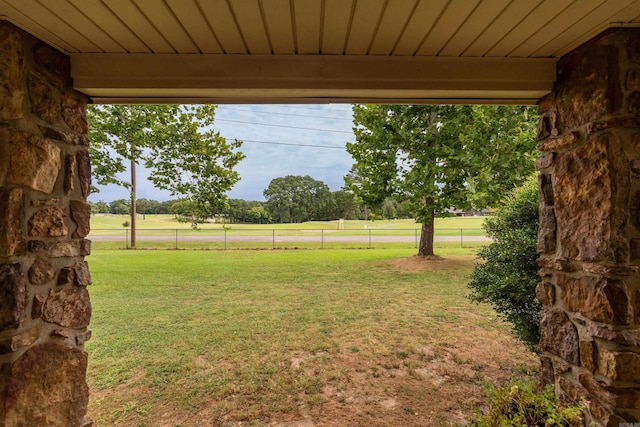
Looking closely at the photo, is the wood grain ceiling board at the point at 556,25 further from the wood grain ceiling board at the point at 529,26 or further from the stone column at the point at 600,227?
the stone column at the point at 600,227

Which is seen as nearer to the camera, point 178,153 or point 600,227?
point 600,227

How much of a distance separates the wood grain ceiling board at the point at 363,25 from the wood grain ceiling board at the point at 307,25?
16 cm

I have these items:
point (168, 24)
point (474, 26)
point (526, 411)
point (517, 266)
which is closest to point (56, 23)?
point (168, 24)

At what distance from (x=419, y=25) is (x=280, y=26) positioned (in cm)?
66

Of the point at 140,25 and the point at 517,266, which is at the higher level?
the point at 140,25

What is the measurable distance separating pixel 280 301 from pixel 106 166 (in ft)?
12.0

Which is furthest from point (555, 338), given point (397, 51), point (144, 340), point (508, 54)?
point (144, 340)

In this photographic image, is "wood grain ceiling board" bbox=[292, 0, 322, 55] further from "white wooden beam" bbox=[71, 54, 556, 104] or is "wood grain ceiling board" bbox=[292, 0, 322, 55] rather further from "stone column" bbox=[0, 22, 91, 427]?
"stone column" bbox=[0, 22, 91, 427]

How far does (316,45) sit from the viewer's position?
1.52 metres

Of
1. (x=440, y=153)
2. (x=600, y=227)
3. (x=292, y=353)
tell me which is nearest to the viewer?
(x=600, y=227)

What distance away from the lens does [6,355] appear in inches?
51.6

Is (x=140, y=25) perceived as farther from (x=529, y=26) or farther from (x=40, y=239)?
(x=529, y=26)

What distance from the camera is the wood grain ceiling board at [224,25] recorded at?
4.03 feet

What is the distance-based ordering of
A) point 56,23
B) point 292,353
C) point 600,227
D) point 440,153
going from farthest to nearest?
point 440,153 < point 292,353 < point 600,227 < point 56,23
